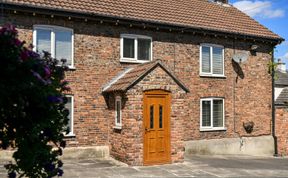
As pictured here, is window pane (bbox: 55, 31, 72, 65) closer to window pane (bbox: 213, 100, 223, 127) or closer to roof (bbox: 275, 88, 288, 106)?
window pane (bbox: 213, 100, 223, 127)

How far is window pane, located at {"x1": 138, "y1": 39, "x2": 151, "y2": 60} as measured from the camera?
15.9 metres

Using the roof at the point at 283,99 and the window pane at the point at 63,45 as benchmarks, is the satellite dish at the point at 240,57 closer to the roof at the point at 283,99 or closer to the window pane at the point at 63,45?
the roof at the point at 283,99

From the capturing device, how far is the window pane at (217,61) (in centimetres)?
1789

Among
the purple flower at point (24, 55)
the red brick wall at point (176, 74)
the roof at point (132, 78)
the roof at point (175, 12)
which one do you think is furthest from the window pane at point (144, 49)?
the purple flower at point (24, 55)

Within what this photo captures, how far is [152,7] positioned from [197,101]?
5.00 meters

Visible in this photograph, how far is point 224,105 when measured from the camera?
1795 centimetres

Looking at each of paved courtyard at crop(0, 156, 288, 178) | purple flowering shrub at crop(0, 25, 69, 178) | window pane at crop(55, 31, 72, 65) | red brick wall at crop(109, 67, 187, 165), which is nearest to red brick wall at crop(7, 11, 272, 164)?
red brick wall at crop(109, 67, 187, 165)

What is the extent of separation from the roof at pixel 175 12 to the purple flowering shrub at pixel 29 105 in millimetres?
9145

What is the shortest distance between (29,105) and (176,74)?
12.2m

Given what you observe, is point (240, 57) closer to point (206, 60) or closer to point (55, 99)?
point (206, 60)

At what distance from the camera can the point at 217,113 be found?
17828mm

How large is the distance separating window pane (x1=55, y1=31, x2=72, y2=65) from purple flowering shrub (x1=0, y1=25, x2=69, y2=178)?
8.96 m

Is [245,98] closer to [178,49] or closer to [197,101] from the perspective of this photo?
[197,101]

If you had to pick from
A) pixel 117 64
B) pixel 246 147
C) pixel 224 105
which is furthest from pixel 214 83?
pixel 117 64
